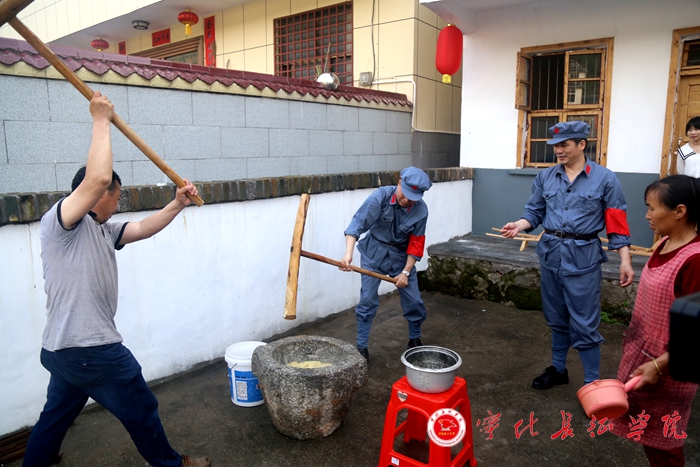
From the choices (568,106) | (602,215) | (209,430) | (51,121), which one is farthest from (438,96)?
(209,430)

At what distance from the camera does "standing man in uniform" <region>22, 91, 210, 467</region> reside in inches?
84.4

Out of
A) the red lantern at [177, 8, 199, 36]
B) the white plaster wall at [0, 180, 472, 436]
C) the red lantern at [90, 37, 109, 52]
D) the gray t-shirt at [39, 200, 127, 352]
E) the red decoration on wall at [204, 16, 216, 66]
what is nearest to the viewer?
the gray t-shirt at [39, 200, 127, 352]

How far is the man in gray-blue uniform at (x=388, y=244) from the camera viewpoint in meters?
4.17

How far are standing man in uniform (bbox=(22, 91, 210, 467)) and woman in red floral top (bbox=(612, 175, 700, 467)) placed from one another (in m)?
2.44

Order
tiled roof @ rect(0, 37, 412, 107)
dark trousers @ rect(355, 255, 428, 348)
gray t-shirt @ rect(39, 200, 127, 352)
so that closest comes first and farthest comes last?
gray t-shirt @ rect(39, 200, 127, 352)
tiled roof @ rect(0, 37, 412, 107)
dark trousers @ rect(355, 255, 428, 348)

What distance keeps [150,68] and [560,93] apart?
535 cm

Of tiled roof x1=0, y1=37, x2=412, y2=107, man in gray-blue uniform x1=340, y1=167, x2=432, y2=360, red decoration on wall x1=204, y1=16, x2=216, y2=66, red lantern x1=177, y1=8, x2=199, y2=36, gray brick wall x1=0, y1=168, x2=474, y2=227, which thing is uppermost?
red lantern x1=177, y1=8, x2=199, y2=36

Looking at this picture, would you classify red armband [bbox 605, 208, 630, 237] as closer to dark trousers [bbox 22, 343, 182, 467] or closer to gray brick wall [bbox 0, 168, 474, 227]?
gray brick wall [bbox 0, 168, 474, 227]

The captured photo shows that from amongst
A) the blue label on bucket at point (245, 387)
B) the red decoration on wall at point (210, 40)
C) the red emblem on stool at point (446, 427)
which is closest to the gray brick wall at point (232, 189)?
the blue label on bucket at point (245, 387)

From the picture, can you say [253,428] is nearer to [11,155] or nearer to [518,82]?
[11,155]

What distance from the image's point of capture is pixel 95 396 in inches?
95.3

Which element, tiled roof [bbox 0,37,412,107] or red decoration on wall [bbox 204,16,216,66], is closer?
tiled roof [bbox 0,37,412,107]

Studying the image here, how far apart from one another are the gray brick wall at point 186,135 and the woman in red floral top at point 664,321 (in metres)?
3.75

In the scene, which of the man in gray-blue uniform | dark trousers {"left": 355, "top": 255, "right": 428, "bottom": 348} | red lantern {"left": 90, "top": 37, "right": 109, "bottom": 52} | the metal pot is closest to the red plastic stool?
the metal pot
